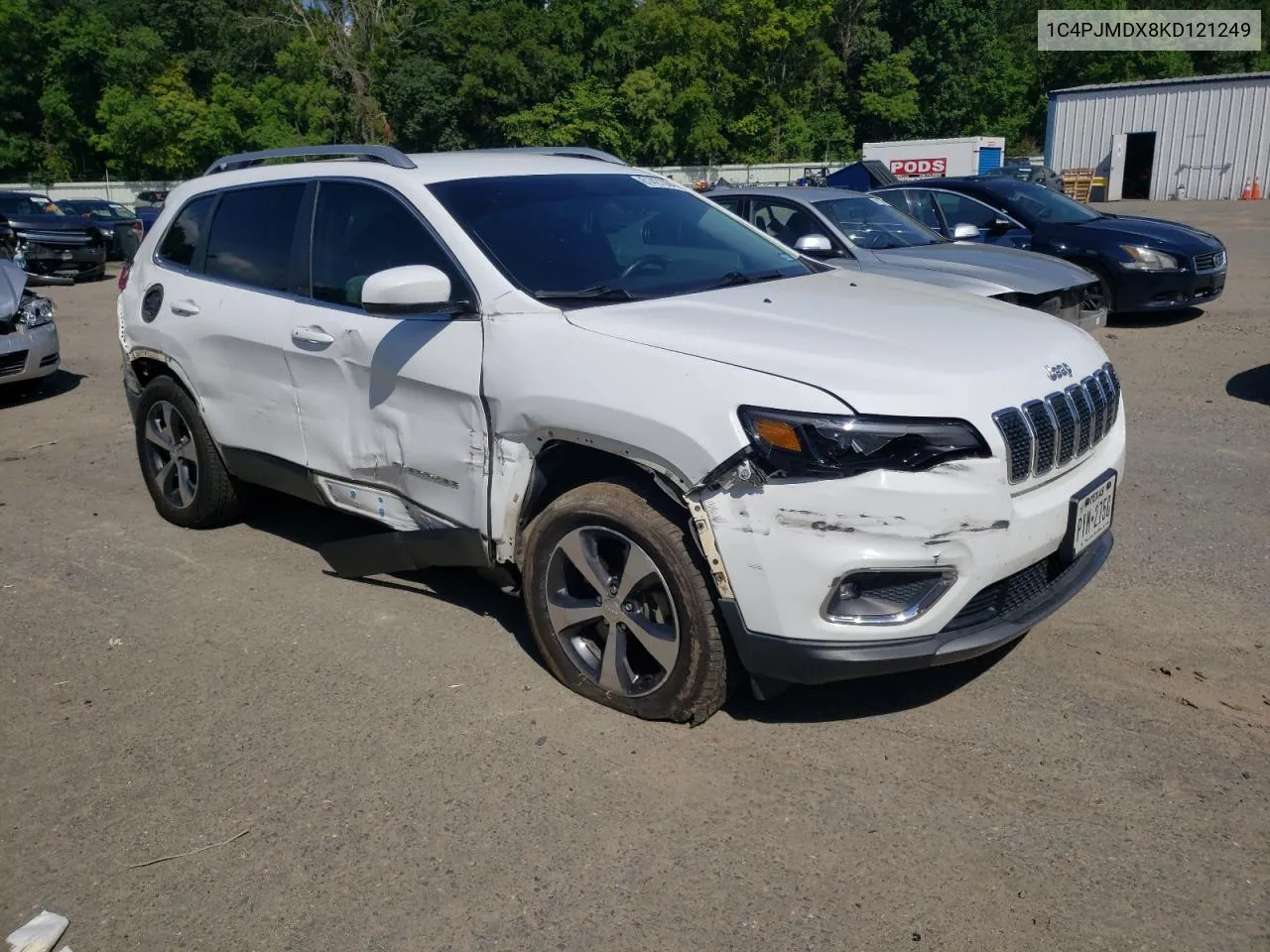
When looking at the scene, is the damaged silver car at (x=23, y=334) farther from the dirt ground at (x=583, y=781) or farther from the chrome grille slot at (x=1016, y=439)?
the chrome grille slot at (x=1016, y=439)

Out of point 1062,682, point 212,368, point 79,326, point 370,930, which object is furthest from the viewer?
point 79,326

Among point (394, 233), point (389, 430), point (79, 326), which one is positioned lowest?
point (79, 326)

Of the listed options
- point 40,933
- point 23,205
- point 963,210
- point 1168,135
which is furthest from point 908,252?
point 1168,135

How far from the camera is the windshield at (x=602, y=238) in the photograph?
392cm

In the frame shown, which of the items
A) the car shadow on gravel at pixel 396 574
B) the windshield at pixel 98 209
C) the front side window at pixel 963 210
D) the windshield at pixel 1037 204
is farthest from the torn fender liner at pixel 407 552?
the windshield at pixel 98 209

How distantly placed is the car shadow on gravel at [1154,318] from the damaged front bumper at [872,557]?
8.98 metres

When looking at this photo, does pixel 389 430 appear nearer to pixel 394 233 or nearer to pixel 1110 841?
pixel 394 233

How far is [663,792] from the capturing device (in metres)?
3.25

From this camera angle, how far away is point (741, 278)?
4258 millimetres

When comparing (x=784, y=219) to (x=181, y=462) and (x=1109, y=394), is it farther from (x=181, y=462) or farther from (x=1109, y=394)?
(x=1109, y=394)

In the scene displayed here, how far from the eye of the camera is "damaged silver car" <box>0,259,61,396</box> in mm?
8992

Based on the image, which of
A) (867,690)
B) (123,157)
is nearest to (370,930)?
(867,690)

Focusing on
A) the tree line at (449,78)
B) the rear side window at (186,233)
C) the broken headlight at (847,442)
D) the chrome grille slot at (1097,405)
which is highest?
the tree line at (449,78)

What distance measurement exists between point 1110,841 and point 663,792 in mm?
1235
